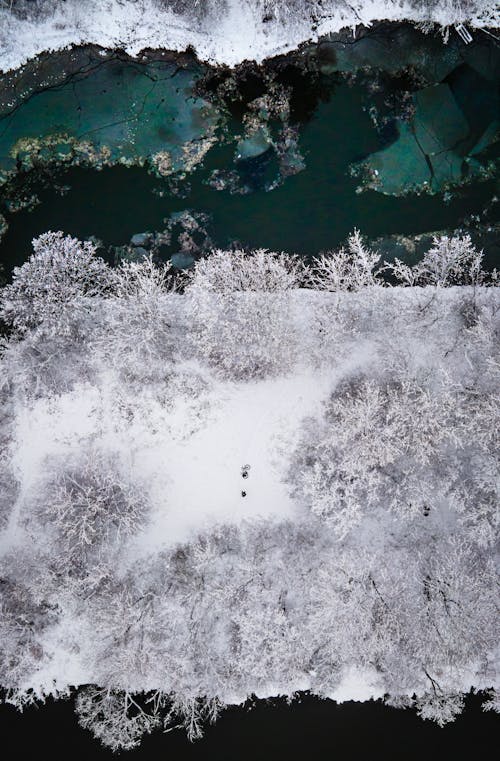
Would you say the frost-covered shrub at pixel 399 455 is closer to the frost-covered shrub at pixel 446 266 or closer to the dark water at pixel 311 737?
the frost-covered shrub at pixel 446 266

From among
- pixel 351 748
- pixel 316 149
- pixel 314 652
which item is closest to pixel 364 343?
pixel 316 149

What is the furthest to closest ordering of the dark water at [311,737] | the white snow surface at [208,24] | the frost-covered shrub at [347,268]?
the white snow surface at [208,24], the dark water at [311,737], the frost-covered shrub at [347,268]

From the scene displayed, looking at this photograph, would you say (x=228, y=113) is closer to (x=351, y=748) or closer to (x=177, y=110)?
(x=177, y=110)

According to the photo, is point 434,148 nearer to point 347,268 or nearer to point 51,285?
point 347,268

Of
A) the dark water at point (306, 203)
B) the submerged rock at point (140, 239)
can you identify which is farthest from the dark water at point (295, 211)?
the submerged rock at point (140, 239)

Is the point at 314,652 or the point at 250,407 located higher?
the point at 250,407
